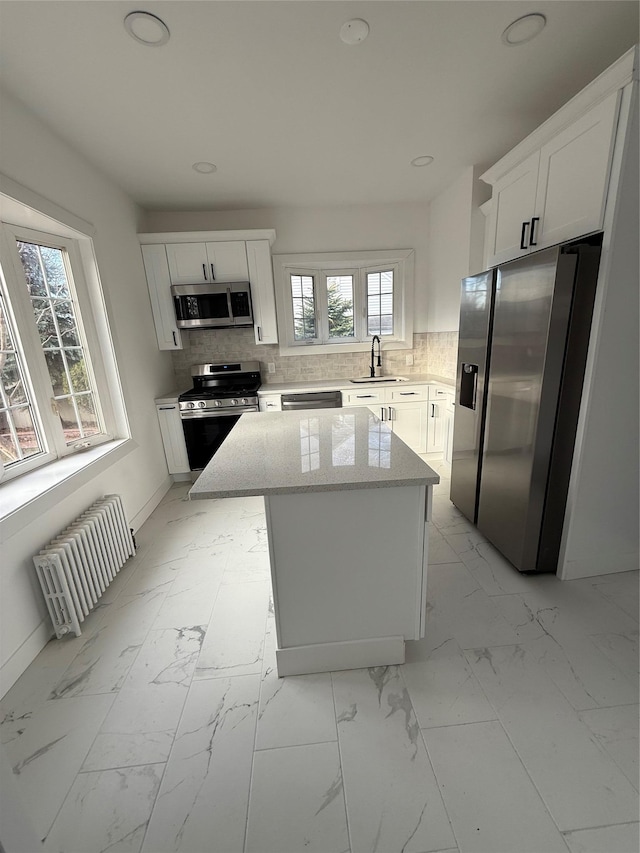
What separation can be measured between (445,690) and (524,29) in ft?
9.48

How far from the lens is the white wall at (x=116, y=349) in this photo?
154 cm

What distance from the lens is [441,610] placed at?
5.80 ft

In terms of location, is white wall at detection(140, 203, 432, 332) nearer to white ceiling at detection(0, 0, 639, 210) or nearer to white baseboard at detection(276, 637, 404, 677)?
white ceiling at detection(0, 0, 639, 210)

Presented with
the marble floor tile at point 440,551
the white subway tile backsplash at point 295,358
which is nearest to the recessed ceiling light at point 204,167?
the white subway tile backsplash at point 295,358

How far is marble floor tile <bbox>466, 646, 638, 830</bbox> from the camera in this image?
1.02 m

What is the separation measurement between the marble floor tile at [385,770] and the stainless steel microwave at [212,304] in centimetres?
304

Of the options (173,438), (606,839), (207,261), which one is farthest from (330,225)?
(606,839)

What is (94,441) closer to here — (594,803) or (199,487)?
(199,487)

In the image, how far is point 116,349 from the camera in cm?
258

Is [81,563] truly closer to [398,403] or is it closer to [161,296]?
[161,296]

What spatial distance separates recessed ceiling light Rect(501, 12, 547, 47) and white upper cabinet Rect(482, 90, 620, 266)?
0.36 meters

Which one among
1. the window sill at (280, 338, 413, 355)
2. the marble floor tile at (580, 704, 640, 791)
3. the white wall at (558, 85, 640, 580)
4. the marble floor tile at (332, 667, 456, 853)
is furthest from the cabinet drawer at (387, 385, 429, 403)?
the marble floor tile at (580, 704, 640, 791)

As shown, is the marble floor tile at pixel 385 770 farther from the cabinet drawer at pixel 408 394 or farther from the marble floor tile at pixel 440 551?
the cabinet drawer at pixel 408 394

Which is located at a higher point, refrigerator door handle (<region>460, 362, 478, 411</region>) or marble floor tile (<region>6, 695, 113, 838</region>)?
refrigerator door handle (<region>460, 362, 478, 411</region>)
